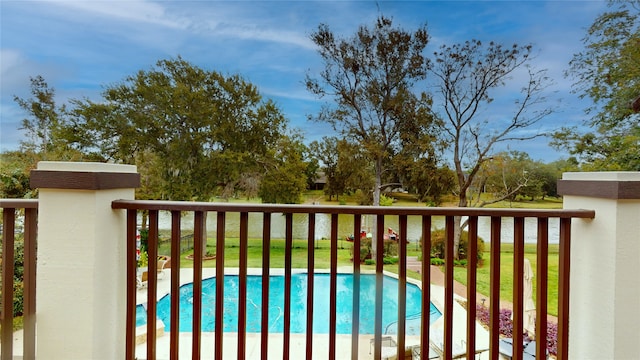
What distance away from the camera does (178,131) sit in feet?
28.0

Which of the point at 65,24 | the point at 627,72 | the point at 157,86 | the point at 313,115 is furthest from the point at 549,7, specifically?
the point at 65,24

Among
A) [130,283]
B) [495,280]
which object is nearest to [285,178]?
[130,283]

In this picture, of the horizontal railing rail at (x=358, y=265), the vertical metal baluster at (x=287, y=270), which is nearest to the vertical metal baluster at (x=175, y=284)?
the horizontal railing rail at (x=358, y=265)

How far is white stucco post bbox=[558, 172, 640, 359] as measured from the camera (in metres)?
1.30

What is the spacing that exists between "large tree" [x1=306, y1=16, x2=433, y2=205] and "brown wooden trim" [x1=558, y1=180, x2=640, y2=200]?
6621mm

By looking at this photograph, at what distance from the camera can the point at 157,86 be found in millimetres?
8461

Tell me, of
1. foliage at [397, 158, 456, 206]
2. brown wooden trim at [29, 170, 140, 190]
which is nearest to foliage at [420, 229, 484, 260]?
foliage at [397, 158, 456, 206]

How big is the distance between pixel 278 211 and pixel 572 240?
4.45 ft

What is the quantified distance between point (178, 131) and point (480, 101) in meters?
7.82

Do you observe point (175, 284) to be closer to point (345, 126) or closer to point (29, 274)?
Result: point (29, 274)

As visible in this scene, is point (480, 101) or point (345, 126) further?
point (345, 126)

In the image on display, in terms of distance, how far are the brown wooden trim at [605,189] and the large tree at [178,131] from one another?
7.68m

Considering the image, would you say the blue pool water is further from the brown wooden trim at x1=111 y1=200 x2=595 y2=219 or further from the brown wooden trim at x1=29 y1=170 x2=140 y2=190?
the brown wooden trim at x1=29 y1=170 x2=140 y2=190

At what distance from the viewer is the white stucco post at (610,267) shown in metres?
1.30
